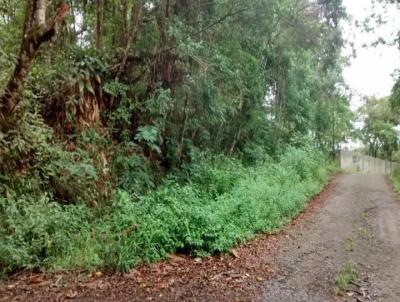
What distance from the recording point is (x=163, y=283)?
12.9 ft

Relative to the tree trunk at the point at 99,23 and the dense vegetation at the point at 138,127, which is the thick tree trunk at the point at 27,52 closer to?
the dense vegetation at the point at 138,127

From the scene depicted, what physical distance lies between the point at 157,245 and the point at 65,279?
114 centimetres

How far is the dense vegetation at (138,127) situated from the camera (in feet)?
15.1

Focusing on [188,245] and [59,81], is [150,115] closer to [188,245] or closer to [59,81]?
[59,81]

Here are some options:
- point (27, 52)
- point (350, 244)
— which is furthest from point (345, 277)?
point (27, 52)

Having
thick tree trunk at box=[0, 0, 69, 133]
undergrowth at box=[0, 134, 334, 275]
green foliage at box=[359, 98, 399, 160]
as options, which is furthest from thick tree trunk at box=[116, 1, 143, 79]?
green foliage at box=[359, 98, 399, 160]

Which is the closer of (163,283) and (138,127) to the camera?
(163,283)

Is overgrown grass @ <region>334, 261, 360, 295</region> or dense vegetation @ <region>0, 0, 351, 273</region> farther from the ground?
dense vegetation @ <region>0, 0, 351, 273</region>

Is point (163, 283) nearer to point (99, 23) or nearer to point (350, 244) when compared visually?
point (350, 244)

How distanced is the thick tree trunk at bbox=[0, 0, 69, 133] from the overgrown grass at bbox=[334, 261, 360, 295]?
14.9 feet

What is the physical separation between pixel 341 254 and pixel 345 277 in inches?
38.5

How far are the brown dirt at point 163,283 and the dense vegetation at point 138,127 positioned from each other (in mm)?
186

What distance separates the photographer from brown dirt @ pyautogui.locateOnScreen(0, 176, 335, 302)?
3613 mm

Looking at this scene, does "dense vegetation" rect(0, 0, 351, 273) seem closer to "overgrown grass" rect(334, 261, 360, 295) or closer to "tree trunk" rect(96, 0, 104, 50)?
"tree trunk" rect(96, 0, 104, 50)
